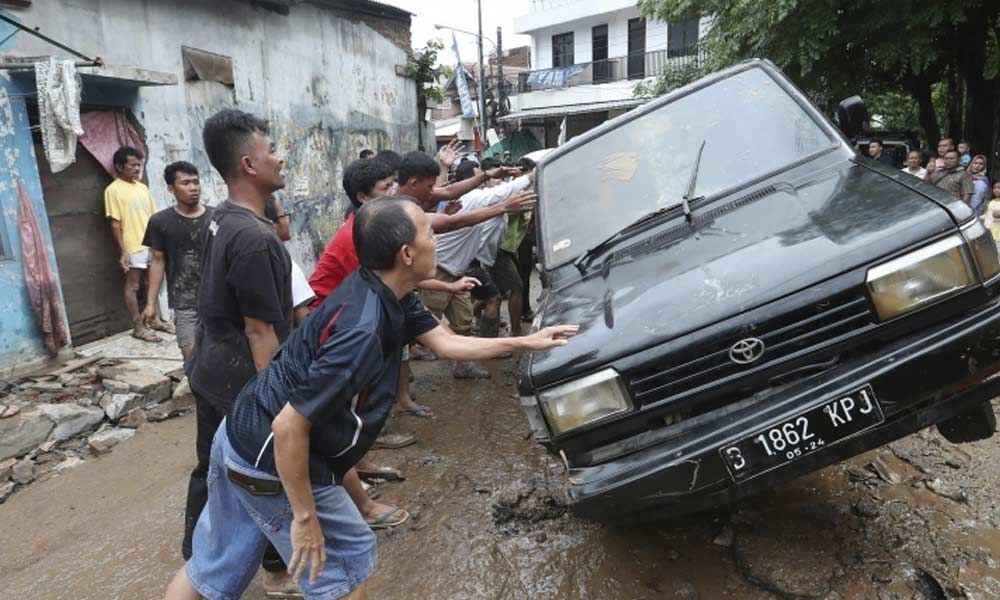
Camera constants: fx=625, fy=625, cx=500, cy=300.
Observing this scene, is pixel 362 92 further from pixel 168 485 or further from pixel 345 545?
pixel 345 545

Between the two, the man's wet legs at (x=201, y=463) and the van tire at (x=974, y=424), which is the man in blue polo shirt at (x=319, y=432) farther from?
the van tire at (x=974, y=424)

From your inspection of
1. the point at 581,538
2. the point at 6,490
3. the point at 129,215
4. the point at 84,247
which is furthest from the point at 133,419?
the point at 581,538

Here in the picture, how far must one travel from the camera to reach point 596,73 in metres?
24.8

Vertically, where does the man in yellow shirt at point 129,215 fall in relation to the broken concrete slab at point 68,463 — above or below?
above

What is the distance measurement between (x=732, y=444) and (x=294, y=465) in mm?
1177

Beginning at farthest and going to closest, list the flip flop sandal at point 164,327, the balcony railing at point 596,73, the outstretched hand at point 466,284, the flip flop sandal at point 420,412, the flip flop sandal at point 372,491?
1. the balcony railing at point 596,73
2. the flip flop sandal at point 164,327
3. the flip flop sandal at point 420,412
4. the flip flop sandal at point 372,491
5. the outstretched hand at point 466,284

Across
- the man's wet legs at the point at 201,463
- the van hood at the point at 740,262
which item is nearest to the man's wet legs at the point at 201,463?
the man's wet legs at the point at 201,463

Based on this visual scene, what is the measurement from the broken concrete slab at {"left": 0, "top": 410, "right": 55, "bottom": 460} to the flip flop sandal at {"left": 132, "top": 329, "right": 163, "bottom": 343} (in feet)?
4.86

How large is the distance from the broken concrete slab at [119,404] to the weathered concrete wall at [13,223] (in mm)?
976

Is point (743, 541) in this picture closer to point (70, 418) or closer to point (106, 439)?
point (106, 439)

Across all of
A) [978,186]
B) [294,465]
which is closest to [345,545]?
[294,465]

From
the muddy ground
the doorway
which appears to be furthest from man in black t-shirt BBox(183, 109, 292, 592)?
the doorway

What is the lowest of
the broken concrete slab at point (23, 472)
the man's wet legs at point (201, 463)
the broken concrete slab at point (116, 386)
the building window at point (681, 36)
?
the broken concrete slab at point (23, 472)

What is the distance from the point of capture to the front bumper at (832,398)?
5.68 ft
